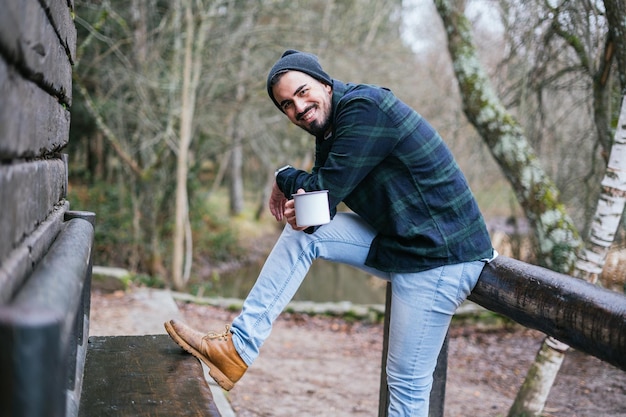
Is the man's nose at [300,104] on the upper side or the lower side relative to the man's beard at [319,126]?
upper

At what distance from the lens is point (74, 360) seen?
1.66 metres

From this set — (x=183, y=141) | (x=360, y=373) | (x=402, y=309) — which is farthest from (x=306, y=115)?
(x=183, y=141)

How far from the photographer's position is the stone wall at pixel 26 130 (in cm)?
101

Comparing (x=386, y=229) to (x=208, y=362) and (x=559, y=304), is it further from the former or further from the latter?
(x=208, y=362)

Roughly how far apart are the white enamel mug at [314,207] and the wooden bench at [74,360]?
0.69m

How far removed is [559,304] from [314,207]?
2.88ft

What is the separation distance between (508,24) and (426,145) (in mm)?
3922

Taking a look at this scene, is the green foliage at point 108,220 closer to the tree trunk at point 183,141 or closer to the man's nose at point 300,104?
the tree trunk at point 183,141

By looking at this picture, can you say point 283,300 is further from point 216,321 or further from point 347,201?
point 216,321

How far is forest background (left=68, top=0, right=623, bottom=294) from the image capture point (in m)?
6.61

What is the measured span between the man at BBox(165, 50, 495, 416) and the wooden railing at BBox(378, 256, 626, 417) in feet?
0.34

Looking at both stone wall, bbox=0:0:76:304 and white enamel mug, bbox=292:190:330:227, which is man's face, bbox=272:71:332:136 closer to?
white enamel mug, bbox=292:190:330:227

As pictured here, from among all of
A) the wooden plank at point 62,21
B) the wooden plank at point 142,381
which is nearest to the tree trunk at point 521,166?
the wooden plank at point 142,381

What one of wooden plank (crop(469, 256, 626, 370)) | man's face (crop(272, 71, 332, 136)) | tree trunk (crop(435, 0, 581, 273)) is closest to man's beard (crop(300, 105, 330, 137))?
man's face (crop(272, 71, 332, 136))
